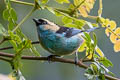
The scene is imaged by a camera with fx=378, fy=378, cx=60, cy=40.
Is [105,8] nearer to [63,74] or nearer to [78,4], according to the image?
[63,74]

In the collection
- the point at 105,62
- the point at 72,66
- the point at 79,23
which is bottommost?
the point at 105,62

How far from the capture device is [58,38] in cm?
121

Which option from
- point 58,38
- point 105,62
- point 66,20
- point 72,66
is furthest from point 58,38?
point 72,66

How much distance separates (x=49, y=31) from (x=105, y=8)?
248 centimetres

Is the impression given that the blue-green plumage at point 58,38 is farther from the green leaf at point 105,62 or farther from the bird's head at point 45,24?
the green leaf at point 105,62

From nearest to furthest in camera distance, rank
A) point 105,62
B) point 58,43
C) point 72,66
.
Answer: point 105,62, point 58,43, point 72,66

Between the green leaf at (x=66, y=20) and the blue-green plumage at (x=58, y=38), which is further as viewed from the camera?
the blue-green plumage at (x=58, y=38)

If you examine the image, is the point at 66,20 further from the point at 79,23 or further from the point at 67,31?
the point at 67,31

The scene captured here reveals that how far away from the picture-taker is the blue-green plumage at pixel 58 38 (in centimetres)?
113

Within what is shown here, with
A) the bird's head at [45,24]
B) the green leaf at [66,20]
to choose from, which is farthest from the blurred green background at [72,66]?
the green leaf at [66,20]

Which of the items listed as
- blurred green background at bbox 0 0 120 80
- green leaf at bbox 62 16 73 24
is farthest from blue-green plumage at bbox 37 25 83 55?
blurred green background at bbox 0 0 120 80

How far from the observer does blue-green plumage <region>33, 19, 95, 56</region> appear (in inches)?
44.3

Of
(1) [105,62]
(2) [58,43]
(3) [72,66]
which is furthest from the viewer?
(3) [72,66]

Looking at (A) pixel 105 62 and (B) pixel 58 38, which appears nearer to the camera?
(A) pixel 105 62
